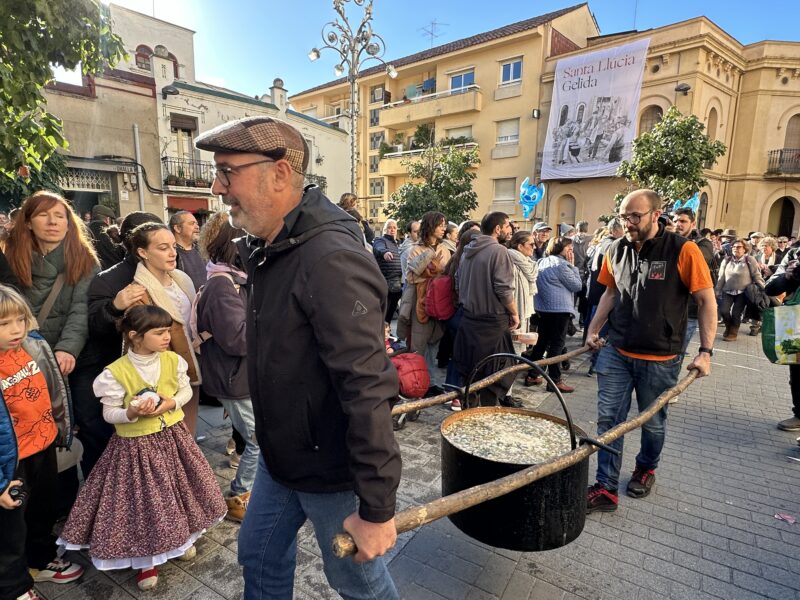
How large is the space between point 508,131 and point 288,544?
29041 millimetres

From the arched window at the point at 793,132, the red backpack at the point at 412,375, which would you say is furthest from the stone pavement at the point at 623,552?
the arched window at the point at 793,132

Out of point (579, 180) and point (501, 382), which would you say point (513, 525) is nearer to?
point (501, 382)

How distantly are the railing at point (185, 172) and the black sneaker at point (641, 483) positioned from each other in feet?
65.4

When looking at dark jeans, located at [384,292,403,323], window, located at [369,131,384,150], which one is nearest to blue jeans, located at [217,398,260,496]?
dark jeans, located at [384,292,403,323]

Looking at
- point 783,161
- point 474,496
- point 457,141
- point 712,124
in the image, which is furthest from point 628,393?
point 783,161

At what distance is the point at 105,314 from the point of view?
2.90 meters

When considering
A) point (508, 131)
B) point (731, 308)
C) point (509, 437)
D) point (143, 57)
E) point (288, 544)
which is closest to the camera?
point (288, 544)

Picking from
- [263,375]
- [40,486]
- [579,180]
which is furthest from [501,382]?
[579,180]

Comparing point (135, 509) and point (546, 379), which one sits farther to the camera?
point (135, 509)

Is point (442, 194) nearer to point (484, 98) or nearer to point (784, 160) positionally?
point (484, 98)

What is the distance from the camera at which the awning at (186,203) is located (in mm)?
19922

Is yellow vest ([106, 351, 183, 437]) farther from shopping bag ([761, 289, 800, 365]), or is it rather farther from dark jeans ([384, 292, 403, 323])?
dark jeans ([384, 292, 403, 323])

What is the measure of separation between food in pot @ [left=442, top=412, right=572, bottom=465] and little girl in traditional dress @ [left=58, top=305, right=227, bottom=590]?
5.22 feet

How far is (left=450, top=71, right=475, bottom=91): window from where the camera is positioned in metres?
29.3
